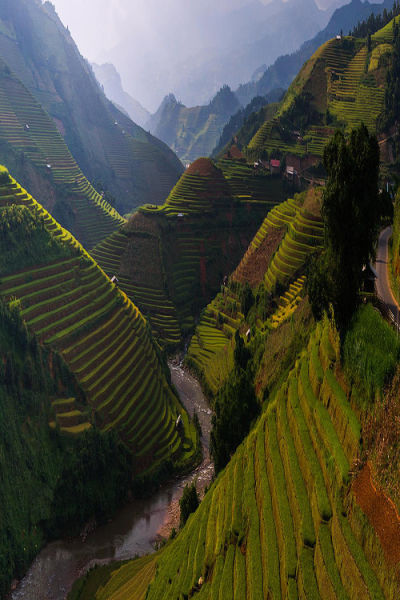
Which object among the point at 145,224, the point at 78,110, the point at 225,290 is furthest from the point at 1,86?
the point at 225,290

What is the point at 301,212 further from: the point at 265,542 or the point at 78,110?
the point at 78,110

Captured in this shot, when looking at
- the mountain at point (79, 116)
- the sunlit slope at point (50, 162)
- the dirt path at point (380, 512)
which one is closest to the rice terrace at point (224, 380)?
the dirt path at point (380, 512)

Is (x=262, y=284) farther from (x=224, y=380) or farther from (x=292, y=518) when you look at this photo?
(x=292, y=518)

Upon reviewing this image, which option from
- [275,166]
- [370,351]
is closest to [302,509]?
[370,351]

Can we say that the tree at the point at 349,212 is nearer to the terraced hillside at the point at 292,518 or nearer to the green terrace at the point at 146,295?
the terraced hillside at the point at 292,518

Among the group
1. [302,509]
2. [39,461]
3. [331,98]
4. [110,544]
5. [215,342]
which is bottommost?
[110,544]

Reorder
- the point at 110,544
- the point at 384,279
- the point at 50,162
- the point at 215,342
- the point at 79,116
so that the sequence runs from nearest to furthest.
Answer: the point at 384,279 < the point at 110,544 < the point at 215,342 < the point at 50,162 < the point at 79,116
